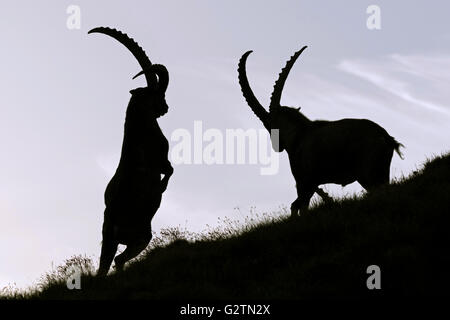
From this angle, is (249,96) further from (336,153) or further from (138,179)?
(138,179)

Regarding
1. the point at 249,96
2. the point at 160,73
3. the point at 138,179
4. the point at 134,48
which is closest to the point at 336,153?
the point at 249,96

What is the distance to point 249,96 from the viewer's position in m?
15.5

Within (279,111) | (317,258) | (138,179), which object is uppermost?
(279,111)

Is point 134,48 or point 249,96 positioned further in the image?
point 249,96

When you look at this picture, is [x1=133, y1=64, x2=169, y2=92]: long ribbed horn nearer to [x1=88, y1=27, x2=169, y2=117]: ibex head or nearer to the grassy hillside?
[x1=88, y1=27, x2=169, y2=117]: ibex head

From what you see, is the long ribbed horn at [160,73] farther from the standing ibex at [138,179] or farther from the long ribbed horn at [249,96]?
the long ribbed horn at [249,96]

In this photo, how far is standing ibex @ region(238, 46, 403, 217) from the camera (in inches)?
517

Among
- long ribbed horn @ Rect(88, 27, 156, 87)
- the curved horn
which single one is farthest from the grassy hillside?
the curved horn

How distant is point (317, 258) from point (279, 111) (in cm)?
540
